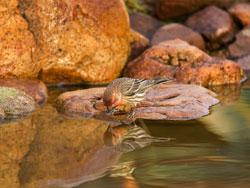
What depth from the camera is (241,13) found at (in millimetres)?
13438

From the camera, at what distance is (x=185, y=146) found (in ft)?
16.5

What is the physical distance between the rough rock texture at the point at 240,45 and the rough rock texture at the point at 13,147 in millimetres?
7856

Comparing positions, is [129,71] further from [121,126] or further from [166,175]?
[166,175]

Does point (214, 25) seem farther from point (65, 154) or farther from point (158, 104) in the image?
point (65, 154)

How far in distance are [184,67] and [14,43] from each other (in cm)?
365

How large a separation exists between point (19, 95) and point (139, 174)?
3.71 metres

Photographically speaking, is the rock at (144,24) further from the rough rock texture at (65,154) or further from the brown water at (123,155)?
the rough rock texture at (65,154)

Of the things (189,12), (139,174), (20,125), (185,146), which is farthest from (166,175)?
(189,12)

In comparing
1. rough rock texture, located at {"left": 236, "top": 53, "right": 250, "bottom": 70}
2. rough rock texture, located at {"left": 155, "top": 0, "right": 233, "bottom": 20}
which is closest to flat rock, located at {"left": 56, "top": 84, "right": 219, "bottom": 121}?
rough rock texture, located at {"left": 236, "top": 53, "right": 250, "bottom": 70}

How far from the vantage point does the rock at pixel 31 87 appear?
7971 mm

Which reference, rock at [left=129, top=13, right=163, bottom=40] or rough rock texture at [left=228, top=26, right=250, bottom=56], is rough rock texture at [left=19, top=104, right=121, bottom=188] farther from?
rough rock texture at [left=228, top=26, right=250, bottom=56]

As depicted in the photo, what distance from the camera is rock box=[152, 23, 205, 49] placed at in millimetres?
12414

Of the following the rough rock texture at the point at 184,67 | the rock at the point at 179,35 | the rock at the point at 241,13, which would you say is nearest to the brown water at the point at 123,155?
the rough rock texture at the point at 184,67

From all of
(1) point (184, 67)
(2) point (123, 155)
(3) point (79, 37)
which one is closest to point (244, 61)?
(1) point (184, 67)
